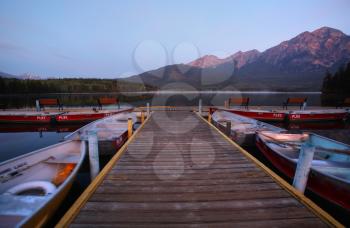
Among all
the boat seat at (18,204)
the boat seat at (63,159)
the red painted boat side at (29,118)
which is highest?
the boat seat at (18,204)

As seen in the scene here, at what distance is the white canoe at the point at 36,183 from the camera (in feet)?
11.5

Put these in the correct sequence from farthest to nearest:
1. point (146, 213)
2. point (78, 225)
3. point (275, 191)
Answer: point (275, 191), point (146, 213), point (78, 225)

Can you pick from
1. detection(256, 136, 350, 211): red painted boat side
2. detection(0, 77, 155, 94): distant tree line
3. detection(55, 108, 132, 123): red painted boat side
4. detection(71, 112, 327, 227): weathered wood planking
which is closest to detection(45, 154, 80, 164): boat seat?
detection(71, 112, 327, 227): weathered wood planking

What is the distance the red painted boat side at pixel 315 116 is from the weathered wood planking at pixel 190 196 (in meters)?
14.7

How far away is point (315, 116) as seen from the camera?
17.8 meters

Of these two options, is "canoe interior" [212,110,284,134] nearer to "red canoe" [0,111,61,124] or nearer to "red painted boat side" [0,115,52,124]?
"red canoe" [0,111,61,124]

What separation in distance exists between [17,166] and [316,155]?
10.6 meters

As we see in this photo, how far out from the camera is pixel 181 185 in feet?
13.7

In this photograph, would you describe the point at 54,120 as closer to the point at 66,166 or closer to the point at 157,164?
the point at 66,166

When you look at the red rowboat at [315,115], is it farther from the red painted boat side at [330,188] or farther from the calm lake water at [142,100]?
the calm lake water at [142,100]

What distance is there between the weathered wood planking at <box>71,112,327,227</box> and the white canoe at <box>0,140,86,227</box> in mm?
991

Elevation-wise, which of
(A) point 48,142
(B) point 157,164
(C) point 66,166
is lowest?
(A) point 48,142

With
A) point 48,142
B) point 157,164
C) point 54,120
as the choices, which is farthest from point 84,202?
point 54,120

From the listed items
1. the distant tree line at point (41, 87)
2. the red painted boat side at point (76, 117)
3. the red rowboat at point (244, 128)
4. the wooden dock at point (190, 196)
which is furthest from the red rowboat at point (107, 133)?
the distant tree line at point (41, 87)
